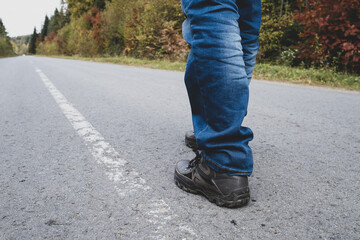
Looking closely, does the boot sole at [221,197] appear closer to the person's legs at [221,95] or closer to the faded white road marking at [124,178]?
the person's legs at [221,95]

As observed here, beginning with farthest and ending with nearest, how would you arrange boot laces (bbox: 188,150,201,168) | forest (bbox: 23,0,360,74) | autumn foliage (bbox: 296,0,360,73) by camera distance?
forest (bbox: 23,0,360,74) → autumn foliage (bbox: 296,0,360,73) → boot laces (bbox: 188,150,201,168)

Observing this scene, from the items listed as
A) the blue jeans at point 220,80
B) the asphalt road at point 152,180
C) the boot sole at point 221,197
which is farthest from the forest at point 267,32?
the boot sole at point 221,197

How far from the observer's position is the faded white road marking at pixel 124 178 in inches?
39.6

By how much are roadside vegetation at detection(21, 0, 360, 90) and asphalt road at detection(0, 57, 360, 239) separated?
14.1ft

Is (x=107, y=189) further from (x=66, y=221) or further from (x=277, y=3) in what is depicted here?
(x=277, y=3)

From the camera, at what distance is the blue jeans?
1084 millimetres

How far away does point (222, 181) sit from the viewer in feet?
3.76

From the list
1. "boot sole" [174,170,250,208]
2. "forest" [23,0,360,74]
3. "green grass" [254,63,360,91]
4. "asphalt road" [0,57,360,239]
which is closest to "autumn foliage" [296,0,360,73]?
"forest" [23,0,360,74]

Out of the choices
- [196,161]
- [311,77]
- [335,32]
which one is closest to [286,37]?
[335,32]

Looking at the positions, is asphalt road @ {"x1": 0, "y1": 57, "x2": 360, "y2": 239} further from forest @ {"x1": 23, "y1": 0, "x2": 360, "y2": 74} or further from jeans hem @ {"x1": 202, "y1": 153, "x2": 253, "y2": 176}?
forest @ {"x1": 23, "y1": 0, "x2": 360, "y2": 74}

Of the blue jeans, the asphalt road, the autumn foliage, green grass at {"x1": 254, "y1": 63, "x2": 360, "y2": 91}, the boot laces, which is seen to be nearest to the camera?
the asphalt road

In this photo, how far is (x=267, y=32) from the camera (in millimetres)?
9625

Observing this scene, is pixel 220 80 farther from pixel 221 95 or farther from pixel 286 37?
pixel 286 37

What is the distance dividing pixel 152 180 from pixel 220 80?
2.06ft
